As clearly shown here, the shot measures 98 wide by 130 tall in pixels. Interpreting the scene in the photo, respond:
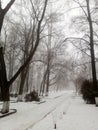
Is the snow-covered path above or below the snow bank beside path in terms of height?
below

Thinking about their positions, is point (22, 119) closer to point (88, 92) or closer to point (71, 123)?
point (71, 123)

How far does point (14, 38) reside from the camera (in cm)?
2964

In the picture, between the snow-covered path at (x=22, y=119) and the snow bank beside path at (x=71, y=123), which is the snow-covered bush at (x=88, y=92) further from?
the snow bank beside path at (x=71, y=123)

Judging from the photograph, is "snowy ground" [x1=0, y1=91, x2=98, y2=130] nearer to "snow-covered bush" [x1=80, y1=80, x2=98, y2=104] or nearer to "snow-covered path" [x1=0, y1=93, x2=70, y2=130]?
"snow-covered path" [x1=0, y1=93, x2=70, y2=130]

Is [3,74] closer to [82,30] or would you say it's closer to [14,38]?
[82,30]

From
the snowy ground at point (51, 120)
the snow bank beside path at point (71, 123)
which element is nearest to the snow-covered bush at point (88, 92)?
the snowy ground at point (51, 120)

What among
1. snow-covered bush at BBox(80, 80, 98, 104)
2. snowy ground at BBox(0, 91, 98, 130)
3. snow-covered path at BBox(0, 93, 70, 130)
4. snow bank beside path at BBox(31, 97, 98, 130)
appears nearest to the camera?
snow bank beside path at BBox(31, 97, 98, 130)

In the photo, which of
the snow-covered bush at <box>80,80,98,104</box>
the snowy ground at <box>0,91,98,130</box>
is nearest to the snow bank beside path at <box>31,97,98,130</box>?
the snowy ground at <box>0,91,98,130</box>

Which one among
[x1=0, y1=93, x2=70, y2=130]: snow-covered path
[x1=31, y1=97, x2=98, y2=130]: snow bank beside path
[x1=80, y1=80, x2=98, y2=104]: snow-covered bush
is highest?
[x1=80, y1=80, x2=98, y2=104]: snow-covered bush

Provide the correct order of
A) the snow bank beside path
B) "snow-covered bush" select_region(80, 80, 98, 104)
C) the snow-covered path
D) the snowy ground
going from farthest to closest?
1. "snow-covered bush" select_region(80, 80, 98, 104)
2. the snow-covered path
3. the snowy ground
4. the snow bank beside path

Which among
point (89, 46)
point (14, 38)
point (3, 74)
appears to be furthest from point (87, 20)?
point (14, 38)

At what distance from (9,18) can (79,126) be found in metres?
19.0

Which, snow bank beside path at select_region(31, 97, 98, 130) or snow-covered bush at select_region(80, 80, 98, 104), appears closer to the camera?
snow bank beside path at select_region(31, 97, 98, 130)

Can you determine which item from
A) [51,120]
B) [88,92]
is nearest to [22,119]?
[51,120]
